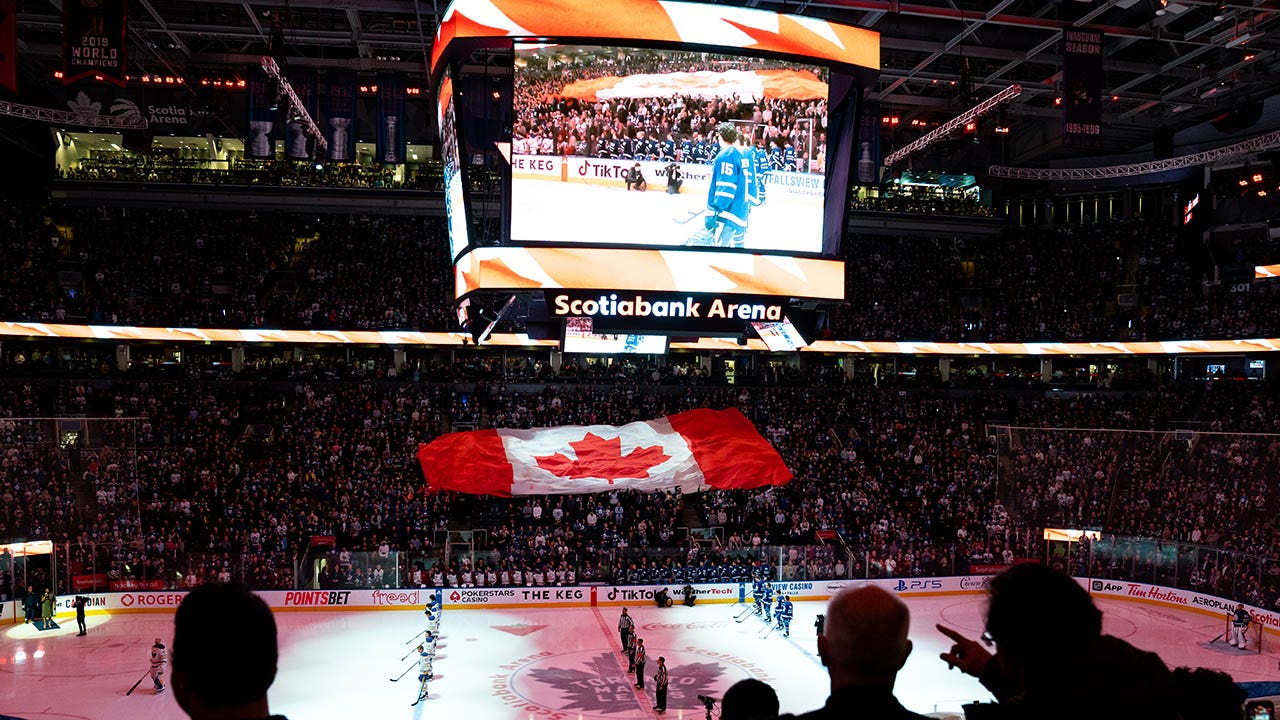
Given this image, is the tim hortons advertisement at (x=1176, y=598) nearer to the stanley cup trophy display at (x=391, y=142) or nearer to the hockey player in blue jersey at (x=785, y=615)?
the hockey player in blue jersey at (x=785, y=615)

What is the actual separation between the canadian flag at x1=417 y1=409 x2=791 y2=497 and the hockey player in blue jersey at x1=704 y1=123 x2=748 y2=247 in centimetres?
1501

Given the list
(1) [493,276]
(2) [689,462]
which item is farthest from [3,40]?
(2) [689,462]

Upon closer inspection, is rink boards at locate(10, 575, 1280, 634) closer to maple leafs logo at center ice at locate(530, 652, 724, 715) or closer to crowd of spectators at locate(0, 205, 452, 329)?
maple leafs logo at center ice at locate(530, 652, 724, 715)

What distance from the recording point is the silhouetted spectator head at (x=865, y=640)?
2723 mm

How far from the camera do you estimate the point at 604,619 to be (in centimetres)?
2816

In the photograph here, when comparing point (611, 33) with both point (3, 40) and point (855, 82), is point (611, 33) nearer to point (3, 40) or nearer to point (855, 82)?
point (855, 82)

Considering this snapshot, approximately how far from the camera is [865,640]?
2.73 m

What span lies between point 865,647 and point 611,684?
19.8 meters

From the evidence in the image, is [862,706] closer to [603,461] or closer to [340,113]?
[603,461]

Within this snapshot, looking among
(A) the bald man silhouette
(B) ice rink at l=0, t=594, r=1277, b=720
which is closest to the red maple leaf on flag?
(B) ice rink at l=0, t=594, r=1277, b=720

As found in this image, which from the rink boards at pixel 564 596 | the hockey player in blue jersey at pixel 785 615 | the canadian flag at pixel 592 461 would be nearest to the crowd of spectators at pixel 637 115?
the hockey player in blue jersey at pixel 785 615

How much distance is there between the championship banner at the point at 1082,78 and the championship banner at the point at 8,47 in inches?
851

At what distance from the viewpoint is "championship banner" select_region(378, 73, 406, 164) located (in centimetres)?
2934

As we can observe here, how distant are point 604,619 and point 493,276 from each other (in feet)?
55.8
